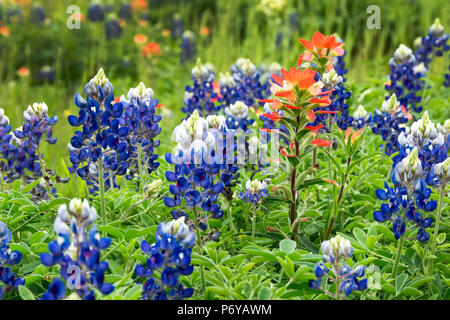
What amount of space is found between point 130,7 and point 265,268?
6.51m

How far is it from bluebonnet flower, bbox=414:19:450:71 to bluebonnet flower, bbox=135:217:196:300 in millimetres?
2852

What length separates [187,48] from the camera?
6.72m

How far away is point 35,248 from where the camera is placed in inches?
84.9

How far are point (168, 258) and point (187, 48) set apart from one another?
5206 mm

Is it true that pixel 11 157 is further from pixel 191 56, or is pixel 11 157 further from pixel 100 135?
pixel 191 56

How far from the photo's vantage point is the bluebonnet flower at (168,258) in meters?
1.75

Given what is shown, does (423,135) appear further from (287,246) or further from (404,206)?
(287,246)

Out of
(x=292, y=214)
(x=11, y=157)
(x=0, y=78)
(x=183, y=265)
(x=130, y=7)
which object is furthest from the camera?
(x=130, y=7)

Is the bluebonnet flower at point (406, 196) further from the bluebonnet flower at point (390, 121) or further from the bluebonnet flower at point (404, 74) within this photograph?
the bluebonnet flower at point (404, 74)

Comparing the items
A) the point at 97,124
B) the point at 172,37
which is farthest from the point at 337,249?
the point at 172,37

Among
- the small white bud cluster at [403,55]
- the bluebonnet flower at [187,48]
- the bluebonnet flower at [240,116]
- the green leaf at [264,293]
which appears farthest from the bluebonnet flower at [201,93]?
the bluebonnet flower at [187,48]

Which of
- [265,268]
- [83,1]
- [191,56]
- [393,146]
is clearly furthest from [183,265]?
[83,1]

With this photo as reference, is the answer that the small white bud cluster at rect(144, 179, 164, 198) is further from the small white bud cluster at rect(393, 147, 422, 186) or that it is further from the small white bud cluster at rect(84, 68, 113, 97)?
the small white bud cluster at rect(393, 147, 422, 186)

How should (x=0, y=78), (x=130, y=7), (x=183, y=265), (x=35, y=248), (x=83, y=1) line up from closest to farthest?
(x=183, y=265), (x=35, y=248), (x=0, y=78), (x=130, y=7), (x=83, y=1)
